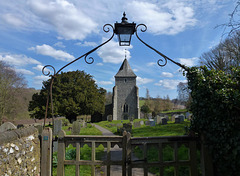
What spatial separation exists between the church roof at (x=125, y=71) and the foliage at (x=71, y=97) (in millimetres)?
10298

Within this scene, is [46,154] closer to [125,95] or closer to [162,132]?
[162,132]

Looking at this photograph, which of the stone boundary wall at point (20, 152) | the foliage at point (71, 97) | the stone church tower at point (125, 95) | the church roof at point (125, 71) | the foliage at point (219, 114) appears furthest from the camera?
the church roof at point (125, 71)

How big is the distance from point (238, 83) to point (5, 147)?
427cm

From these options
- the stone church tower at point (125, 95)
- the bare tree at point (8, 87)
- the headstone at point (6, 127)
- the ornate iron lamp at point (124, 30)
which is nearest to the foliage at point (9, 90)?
the bare tree at point (8, 87)

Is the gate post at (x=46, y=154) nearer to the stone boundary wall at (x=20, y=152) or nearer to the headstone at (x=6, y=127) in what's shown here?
the stone boundary wall at (x=20, y=152)

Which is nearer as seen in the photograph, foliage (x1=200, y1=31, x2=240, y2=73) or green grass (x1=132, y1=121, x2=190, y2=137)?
green grass (x1=132, y1=121, x2=190, y2=137)

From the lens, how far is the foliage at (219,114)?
304cm

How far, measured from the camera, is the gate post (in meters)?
3.61

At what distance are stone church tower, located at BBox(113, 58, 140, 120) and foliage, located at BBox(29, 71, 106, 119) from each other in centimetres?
845

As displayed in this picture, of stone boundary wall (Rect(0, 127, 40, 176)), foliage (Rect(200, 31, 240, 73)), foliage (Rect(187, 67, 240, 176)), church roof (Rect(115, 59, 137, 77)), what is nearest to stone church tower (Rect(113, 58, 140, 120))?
church roof (Rect(115, 59, 137, 77))

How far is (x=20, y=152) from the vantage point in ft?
10.1

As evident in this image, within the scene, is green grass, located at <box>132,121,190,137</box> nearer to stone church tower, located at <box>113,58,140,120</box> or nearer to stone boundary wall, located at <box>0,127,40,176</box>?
stone boundary wall, located at <box>0,127,40,176</box>

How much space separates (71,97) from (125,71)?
56.2ft

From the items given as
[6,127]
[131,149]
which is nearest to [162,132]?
[131,149]
